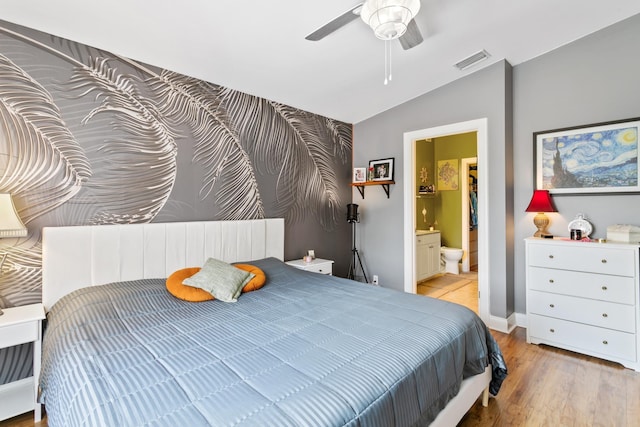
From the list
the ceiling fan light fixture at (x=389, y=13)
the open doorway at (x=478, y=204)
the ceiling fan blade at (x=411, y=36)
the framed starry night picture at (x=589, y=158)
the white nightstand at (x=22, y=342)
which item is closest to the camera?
the ceiling fan light fixture at (x=389, y=13)

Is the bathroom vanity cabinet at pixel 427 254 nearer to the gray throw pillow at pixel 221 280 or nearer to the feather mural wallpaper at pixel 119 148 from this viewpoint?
the feather mural wallpaper at pixel 119 148

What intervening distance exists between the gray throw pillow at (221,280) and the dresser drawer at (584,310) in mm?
2640

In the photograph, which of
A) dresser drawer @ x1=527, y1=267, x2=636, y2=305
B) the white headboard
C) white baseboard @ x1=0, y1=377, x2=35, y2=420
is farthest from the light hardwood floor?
the white headboard

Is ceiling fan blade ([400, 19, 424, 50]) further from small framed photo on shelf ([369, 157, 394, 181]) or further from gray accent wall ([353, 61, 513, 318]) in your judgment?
small framed photo on shelf ([369, 157, 394, 181])

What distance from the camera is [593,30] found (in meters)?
2.89

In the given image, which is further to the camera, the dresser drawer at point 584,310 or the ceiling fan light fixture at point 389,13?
the dresser drawer at point 584,310

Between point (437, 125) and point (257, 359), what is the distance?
10.8ft

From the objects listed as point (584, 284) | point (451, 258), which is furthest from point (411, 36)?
point (451, 258)

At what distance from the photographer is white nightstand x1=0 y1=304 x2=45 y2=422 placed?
1.76m

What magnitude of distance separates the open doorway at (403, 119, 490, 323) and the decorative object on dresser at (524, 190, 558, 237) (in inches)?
16.5

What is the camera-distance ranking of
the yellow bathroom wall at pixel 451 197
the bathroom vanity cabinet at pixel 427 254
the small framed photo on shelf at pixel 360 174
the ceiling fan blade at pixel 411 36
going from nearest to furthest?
the ceiling fan blade at pixel 411 36
the small framed photo on shelf at pixel 360 174
the bathroom vanity cabinet at pixel 427 254
the yellow bathroom wall at pixel 451 197

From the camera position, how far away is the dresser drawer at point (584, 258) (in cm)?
246

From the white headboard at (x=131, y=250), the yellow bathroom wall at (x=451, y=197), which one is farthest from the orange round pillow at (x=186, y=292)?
the yellow bathroom wall at (x=451, y=197)

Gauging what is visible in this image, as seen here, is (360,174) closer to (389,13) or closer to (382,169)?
(382,169)
